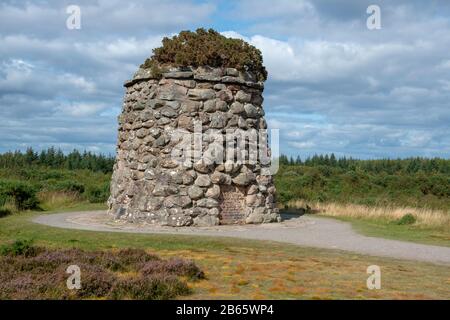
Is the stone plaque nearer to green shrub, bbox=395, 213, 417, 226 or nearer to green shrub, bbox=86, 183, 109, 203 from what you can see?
green shrub, bbox=395, 213, 417, 226

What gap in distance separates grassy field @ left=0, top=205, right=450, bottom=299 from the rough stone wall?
2824 mm

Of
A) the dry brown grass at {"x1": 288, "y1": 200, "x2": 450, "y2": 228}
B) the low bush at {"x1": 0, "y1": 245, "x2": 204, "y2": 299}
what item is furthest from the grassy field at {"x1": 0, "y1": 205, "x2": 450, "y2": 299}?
the dry brown grass at {"x1": 288, "y1": 200, "x2": 450, "y2": 228}

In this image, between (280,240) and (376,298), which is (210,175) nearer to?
(280,240)

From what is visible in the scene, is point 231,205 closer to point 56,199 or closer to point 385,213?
point 385,213

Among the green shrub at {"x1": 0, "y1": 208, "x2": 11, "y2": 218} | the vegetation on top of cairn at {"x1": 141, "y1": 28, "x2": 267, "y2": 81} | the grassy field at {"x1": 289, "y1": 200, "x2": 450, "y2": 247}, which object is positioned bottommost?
the grassy field at {"x1": 289, "y1": 200, "x2": 450, "y2": 247}

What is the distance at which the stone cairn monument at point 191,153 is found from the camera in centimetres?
1596

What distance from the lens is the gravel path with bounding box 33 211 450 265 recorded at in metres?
11.7

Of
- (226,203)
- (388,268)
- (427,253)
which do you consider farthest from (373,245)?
(226,203)

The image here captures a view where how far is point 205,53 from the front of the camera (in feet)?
54.6

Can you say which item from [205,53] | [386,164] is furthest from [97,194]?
[386,164]

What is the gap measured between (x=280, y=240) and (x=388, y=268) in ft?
12.8

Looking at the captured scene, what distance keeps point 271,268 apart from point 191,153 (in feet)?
24.9
